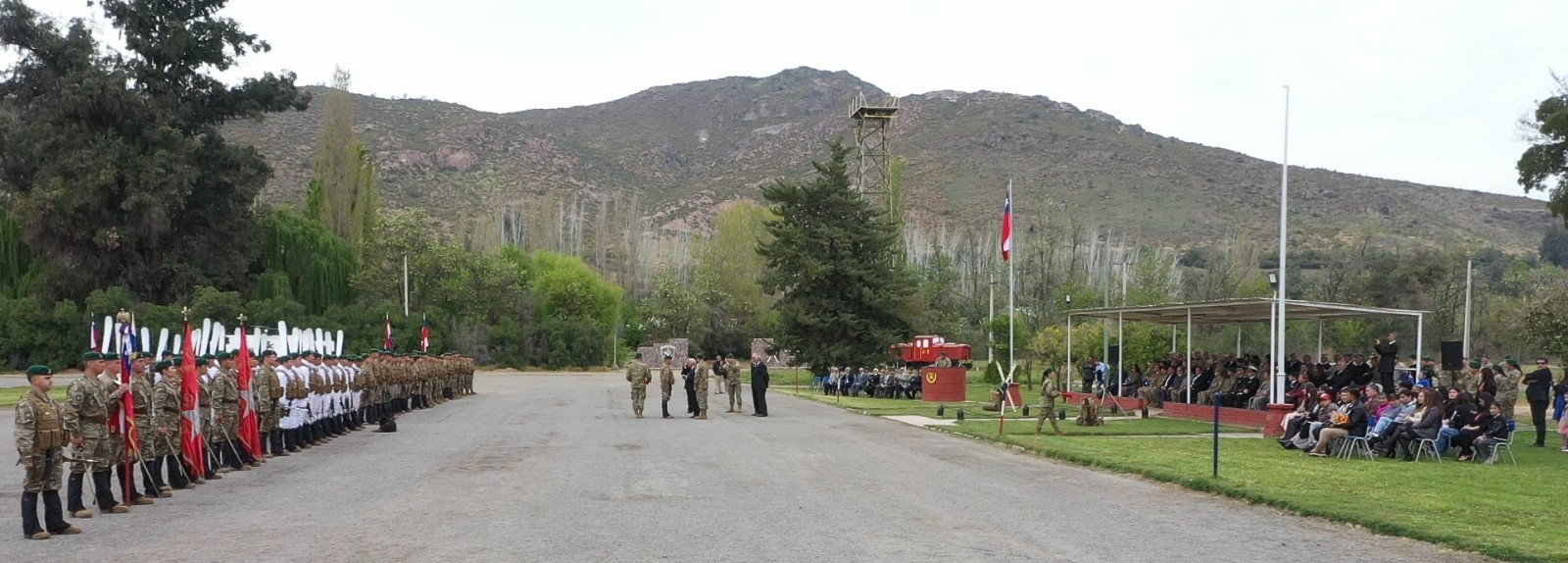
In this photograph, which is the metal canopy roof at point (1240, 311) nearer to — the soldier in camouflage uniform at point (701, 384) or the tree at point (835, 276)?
the soldier in camouflage uniform at point (701, 384)

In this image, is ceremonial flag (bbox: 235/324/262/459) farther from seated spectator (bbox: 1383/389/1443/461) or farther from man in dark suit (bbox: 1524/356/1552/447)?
man in dark suit (bbox: 1524/356/1552/447)

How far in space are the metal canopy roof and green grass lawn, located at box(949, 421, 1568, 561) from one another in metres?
4.37

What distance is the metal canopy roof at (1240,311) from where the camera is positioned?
77.2 feet

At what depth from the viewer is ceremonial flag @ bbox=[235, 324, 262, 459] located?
15.9m

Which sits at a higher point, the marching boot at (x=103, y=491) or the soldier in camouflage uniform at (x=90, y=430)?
the soldier in camouflage uniform at (x=90, y=430)

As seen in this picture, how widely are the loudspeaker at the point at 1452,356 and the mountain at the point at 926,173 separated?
222 ft

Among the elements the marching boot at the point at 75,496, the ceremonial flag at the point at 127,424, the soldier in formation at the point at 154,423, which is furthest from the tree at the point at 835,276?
the marching boot at the point at 75,496

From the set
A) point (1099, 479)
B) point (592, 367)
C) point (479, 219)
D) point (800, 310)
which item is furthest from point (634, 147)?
point (1099, 479)

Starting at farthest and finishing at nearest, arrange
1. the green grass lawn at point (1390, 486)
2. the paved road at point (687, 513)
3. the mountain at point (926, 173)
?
the mountain at point (926, 173), the green grass lawn at point (1390, 486), the paved road at point (687, 513)

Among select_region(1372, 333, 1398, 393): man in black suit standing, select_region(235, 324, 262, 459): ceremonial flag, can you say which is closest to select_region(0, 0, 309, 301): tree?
select_region(235, 324, 262, 459): ceremonial flag

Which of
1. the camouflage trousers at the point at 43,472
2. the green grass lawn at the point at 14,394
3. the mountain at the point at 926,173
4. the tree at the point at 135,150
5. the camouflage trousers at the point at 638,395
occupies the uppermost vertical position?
the mountain at the point at 926,173

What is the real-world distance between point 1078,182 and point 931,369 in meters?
89.0

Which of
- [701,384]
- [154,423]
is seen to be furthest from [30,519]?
[701,384]

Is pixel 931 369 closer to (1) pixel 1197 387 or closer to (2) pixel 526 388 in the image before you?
(1) pixel 1197 387
